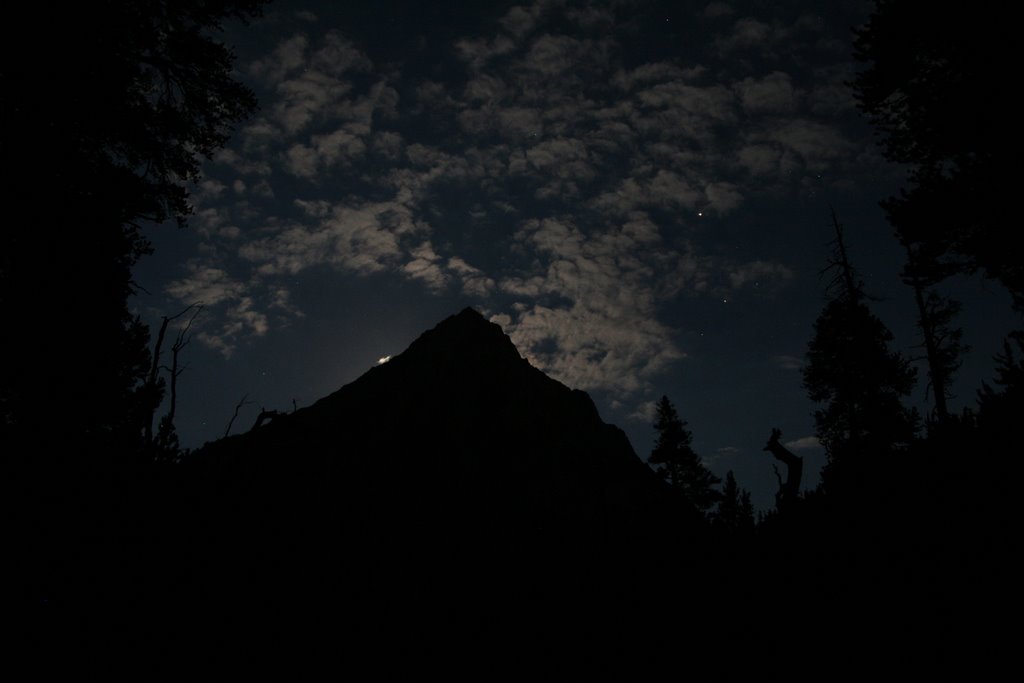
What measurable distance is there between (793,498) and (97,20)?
41.8 ft

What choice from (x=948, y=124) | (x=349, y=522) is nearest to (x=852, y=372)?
(x=948, y=124)

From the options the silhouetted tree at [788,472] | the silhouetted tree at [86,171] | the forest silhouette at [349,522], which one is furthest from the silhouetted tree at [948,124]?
the silhouetted tree at [86,171]

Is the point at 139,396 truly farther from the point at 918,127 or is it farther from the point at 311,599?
the point at 918,127

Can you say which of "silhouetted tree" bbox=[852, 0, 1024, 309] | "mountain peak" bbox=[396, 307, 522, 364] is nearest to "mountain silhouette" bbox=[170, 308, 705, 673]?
"mountain peak" bbox=[396, 307, 522, 364]

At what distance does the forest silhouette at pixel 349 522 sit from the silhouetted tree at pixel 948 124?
6 cm

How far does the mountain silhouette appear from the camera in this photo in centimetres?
659

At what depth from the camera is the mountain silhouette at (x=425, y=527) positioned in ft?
21.6

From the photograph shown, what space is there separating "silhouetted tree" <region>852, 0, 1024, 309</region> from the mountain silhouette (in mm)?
8515

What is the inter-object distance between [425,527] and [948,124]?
16819 millimetres

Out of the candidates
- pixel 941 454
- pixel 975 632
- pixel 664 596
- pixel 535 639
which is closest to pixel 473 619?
pixel 535 639

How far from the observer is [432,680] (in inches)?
238

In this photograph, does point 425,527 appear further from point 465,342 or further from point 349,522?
point 465,342

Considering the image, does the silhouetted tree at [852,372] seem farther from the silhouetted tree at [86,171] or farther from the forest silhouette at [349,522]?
the silhouetted tree at [86,171]

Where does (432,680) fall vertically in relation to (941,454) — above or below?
below
